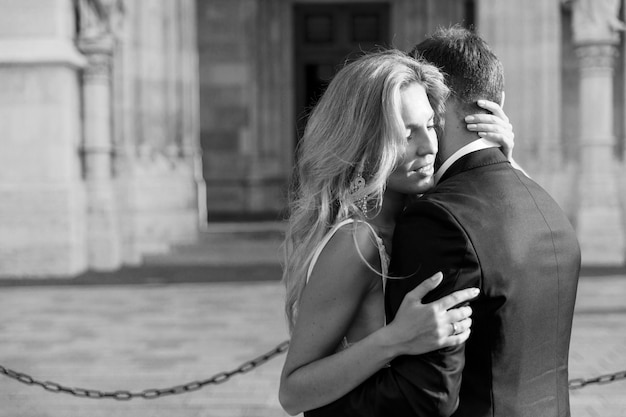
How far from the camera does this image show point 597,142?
11.0 m

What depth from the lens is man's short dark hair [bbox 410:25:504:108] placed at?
1.91 meters

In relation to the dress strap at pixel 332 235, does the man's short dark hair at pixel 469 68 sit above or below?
above

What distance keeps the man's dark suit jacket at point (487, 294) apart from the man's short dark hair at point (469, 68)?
17 centimetres

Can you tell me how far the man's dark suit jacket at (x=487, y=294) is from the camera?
1667 mm

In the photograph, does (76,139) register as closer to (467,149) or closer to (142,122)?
(142,122)

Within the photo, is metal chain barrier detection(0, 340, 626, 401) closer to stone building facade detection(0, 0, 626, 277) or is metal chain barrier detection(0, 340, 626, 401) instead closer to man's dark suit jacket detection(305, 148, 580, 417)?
man's dark suit jacket detection(305, 148, 580, 417)

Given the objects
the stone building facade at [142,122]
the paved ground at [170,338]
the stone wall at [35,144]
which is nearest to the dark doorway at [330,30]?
the stone building facade at [142,122]

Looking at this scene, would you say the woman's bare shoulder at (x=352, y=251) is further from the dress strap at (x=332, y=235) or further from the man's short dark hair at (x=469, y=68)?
the man's short dark hair at (x=469, y=68)

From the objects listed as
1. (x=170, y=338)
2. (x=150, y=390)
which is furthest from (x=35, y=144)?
(x=150, y=390)

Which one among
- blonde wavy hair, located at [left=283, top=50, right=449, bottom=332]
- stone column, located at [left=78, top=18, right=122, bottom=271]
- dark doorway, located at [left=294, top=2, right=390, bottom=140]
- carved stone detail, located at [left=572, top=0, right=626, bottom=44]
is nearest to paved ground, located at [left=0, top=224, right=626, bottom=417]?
stone column, located at [left=78, top=18, right=122, bottom=271]

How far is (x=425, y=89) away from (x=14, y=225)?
9268 millimetres

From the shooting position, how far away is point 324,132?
1910 millimetres

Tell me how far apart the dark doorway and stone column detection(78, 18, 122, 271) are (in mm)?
8730

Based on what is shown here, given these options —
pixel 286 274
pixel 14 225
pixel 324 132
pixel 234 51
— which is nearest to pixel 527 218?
pixel 324 132
